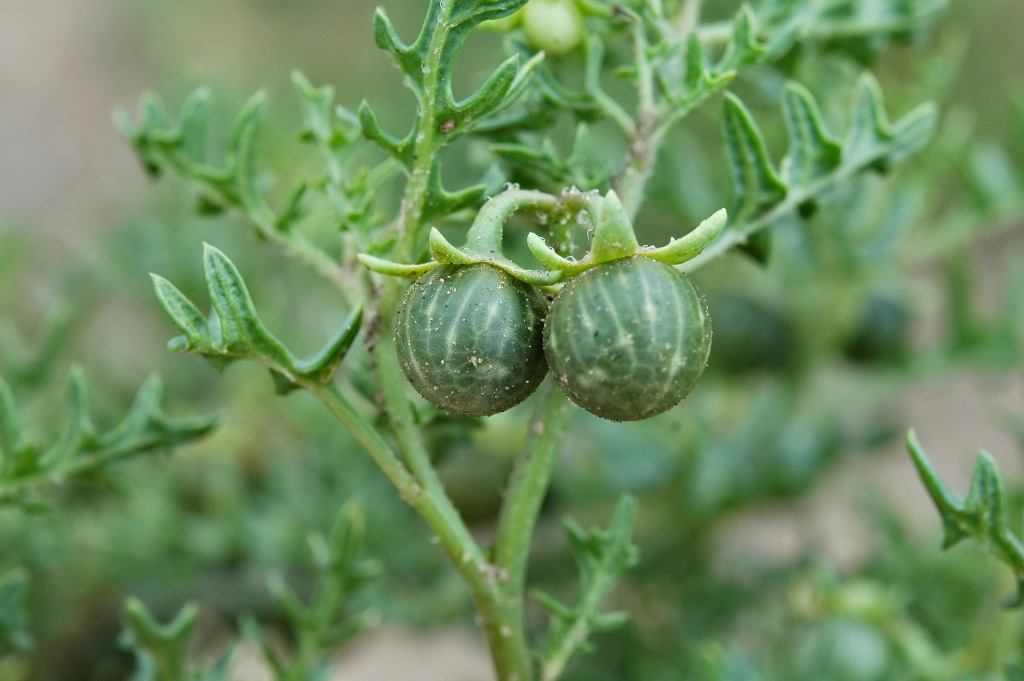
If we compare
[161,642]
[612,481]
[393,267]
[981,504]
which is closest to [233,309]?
[393,267]

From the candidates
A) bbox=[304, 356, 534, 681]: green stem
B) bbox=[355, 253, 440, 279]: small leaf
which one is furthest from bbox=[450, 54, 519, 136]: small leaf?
bbox=[304, 356, 534, 681]: green stem

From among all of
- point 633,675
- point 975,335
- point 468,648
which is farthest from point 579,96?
point 468,648

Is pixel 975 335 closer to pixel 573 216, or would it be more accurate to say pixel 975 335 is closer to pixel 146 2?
pixel 573 216

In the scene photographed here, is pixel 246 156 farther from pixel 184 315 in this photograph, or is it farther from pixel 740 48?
pixel 740 48

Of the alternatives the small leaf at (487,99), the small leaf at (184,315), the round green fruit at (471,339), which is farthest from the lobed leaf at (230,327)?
the small leaf at (487,99)

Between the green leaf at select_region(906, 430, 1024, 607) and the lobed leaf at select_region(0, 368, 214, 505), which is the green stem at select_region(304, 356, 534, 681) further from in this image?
the green leaf at select_region(906, 430, 1024, 607)

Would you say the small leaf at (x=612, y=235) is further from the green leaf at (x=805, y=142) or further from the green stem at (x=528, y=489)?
the green leaf at (x=805, y=142)
